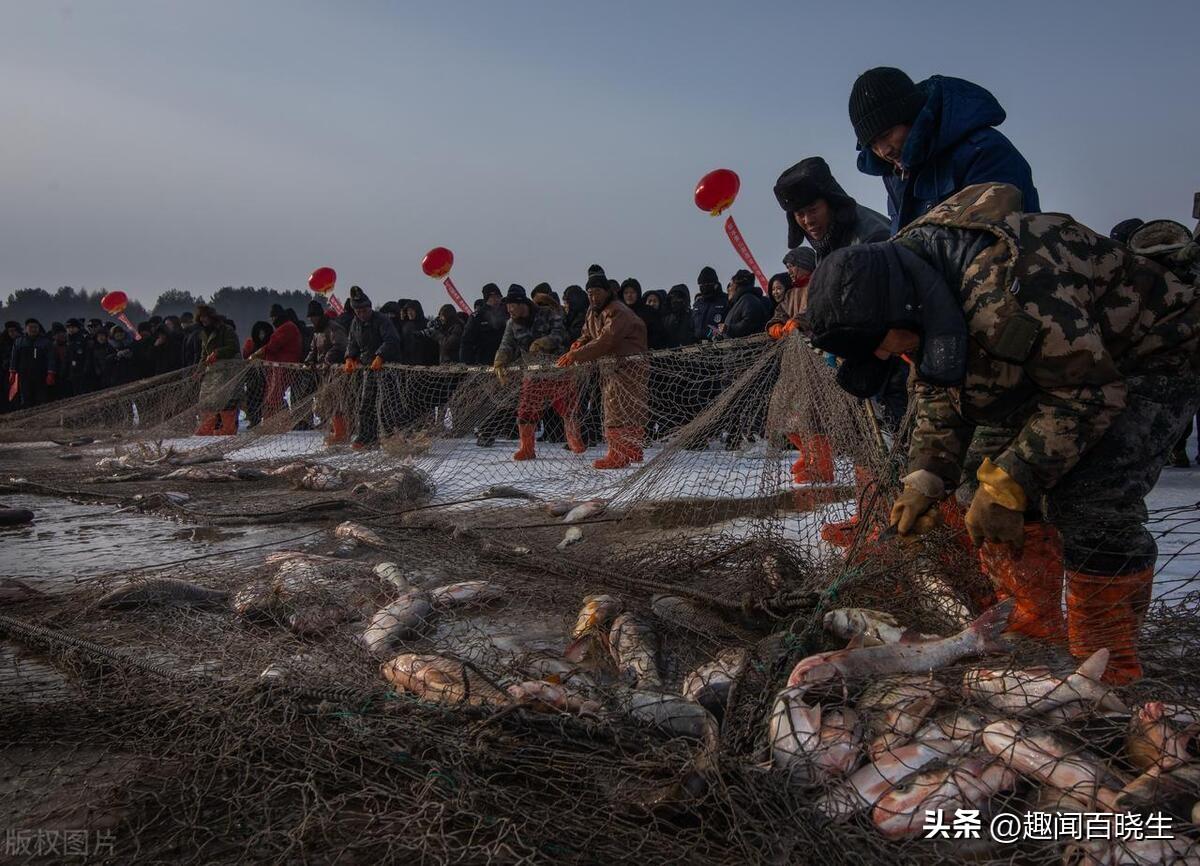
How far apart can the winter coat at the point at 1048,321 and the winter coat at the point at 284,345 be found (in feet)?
38.6

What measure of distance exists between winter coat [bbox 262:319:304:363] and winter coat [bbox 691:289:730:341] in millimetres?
6573

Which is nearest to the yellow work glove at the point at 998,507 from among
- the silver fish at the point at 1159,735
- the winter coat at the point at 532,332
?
the silver fish at the point at 1159,735

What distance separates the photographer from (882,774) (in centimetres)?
190

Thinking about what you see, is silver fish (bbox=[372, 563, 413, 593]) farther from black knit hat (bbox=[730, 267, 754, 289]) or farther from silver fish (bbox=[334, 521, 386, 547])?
black knit hat (bbox=[730, 267, 754, 289])

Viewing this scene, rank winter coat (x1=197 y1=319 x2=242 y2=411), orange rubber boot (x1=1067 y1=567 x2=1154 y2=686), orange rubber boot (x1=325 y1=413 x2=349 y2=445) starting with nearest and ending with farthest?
orange rubber boot (x1=1067 y1=567 x2=1154 y2=686) < orange rubber boot (x1=325 y1=413 x2=349 y2=445) < winter coat (x1=197 y1=319 x2=242 y2=411)

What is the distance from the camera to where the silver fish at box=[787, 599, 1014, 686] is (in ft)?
7.54

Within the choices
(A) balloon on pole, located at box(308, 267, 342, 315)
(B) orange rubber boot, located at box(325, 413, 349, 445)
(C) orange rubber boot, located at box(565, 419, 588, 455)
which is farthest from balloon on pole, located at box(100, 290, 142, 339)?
(C) orange rubber boot, located at box(565, 419, 588, 455)

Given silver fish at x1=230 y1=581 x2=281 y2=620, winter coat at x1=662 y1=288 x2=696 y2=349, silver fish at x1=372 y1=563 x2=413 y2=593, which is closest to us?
silver fish at x1=230 y1=581 x2=281 y2=620

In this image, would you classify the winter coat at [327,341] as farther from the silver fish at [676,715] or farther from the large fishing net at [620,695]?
the silver fish at [676,715]

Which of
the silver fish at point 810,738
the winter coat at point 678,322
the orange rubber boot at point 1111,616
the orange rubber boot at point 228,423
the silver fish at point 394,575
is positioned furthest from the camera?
the orange rubber boot at point 228,423

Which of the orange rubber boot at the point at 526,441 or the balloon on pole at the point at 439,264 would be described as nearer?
the orange rubber boot at the point at 526,441

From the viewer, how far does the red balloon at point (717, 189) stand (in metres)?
9.73

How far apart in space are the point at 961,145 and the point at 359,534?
3923mm

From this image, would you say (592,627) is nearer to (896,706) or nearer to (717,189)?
(896,706)
